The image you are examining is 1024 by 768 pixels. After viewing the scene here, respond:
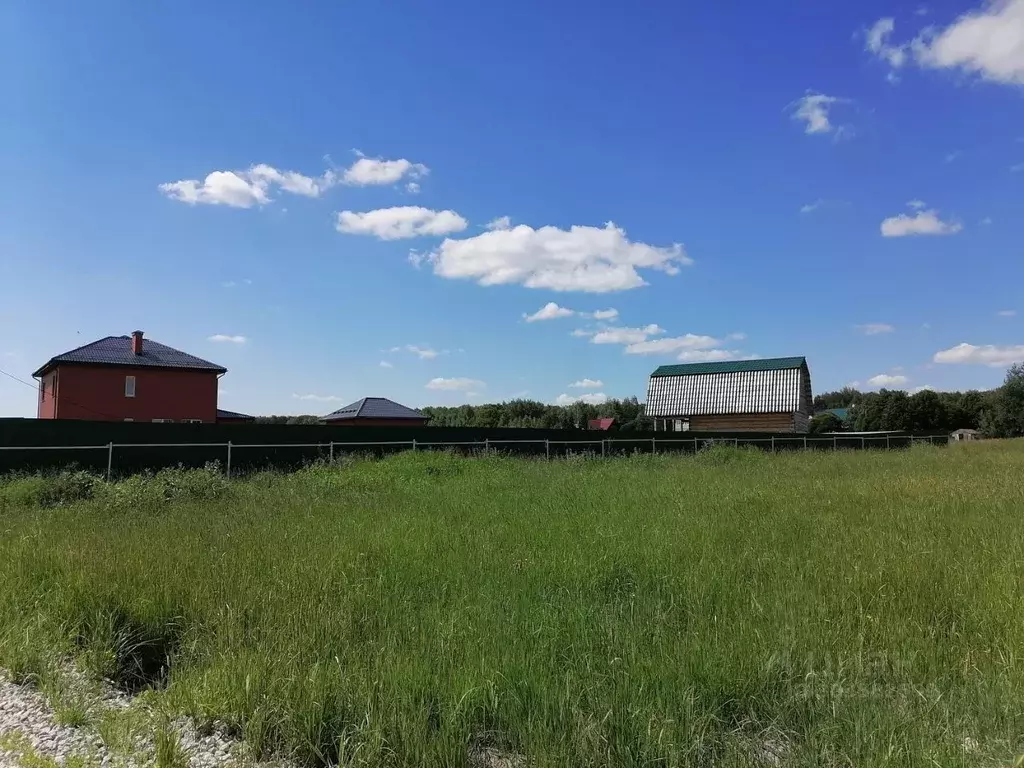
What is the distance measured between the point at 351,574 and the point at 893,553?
504 cm

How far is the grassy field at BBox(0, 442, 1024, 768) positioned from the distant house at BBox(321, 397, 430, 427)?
127 ft

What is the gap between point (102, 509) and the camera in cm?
1069

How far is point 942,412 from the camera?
64062 mm

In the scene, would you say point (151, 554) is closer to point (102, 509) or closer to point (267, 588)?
point (267, 588)

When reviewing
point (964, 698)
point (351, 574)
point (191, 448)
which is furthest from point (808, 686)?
point (191, 448)

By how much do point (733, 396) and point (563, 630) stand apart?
42573 millimetres

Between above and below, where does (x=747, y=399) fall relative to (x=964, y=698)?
above

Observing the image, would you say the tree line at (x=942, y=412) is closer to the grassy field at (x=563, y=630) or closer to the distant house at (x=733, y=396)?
the distant house at (x=733, y=396)

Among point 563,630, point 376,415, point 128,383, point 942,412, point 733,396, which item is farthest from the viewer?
point 942,412

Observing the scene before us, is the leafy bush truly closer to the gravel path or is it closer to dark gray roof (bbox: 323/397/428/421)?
the gravel path

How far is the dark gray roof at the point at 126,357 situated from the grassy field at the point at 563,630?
28750 millimetres

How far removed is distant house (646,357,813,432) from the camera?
41.8 m

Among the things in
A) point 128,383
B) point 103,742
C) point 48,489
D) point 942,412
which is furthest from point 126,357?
point 942,412

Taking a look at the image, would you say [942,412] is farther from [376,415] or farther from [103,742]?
[103,742]
